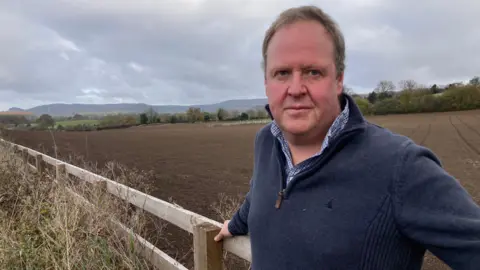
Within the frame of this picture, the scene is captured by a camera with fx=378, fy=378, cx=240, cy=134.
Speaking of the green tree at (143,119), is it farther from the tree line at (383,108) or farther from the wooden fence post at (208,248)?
the wooden fence post at (208,248)

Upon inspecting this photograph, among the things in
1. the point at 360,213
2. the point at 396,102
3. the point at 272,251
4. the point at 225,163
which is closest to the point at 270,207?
the point at 272,251

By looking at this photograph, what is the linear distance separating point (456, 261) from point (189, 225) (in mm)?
1887

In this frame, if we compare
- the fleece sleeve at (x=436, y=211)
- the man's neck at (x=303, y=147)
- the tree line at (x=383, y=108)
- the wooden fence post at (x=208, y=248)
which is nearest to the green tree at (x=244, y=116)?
the tree line at (x=383, y=108)

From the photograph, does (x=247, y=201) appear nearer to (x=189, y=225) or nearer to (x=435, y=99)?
(x=189, y=225)

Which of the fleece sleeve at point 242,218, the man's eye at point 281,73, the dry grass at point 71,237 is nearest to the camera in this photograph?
the man's eye at point 281,73

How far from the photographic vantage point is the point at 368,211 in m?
1.25

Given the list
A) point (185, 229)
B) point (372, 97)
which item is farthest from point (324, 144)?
point (372, 97)

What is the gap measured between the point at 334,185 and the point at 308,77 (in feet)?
1.45

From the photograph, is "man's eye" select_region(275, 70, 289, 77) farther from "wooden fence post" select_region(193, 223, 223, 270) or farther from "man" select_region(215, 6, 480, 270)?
"wooden fence post" select_region(193, 223, 223, 270)

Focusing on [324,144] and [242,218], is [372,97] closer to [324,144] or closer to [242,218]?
[242,218]

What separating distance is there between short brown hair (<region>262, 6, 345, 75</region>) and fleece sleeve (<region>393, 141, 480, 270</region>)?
20.0 inches

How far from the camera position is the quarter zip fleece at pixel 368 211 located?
1.13 meters

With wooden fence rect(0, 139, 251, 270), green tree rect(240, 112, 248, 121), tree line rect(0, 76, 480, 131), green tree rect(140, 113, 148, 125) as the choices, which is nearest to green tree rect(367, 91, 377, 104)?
tree line rect(0, 76, 480, 131)

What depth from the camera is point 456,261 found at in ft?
3.67
